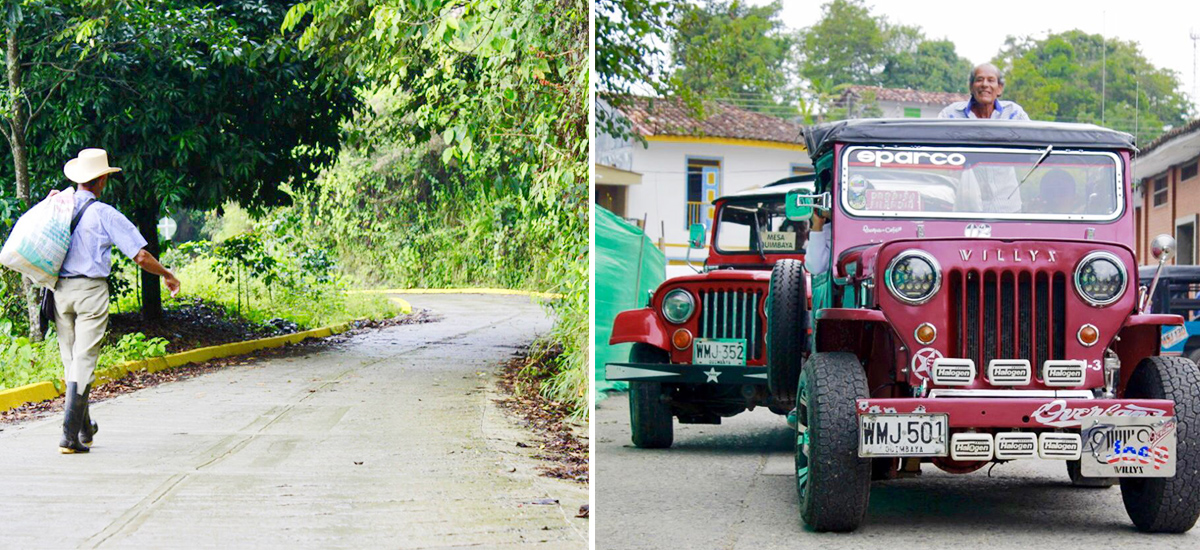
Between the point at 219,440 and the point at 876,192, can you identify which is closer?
the point at 876,192

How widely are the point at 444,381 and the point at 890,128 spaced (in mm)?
6594

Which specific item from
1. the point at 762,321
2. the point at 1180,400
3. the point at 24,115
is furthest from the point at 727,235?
the point at 24,115

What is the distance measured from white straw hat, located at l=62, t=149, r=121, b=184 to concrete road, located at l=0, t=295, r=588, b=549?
1643mm

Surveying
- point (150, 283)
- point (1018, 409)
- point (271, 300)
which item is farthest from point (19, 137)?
point (1018, 409)

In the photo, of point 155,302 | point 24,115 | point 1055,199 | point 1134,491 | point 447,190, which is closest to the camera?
point 1134,491

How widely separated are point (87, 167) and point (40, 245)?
2.02 feet

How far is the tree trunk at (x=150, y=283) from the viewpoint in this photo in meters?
14.6

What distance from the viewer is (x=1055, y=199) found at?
603 centimetres

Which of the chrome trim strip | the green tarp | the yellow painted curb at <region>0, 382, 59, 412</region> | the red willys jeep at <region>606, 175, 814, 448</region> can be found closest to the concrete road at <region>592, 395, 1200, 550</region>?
the red willys jeep at <region>606, 175, 814, 448</region>

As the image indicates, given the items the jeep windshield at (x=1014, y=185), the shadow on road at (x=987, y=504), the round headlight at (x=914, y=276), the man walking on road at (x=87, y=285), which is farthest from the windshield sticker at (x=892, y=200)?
the man walking on road at (x=87, y=285)

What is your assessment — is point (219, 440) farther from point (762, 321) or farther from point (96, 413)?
point (762, 321)

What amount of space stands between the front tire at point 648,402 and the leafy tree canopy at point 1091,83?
2717 mm

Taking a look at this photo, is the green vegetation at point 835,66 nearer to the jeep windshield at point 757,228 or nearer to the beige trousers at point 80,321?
the jeep windshield at point 757,228

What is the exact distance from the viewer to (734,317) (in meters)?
8.05
